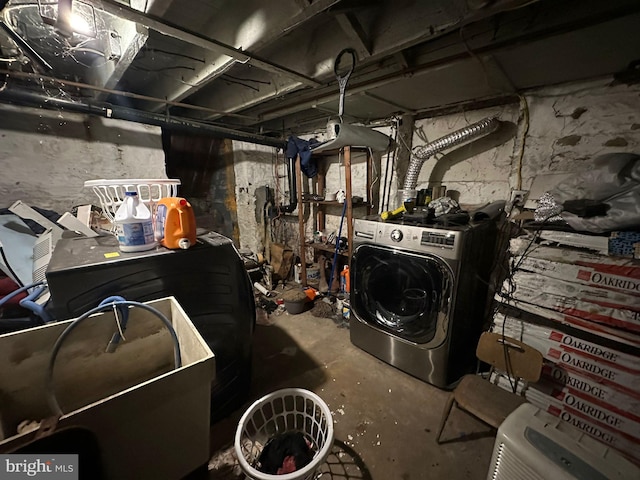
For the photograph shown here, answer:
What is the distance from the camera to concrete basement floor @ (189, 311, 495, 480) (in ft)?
4.08

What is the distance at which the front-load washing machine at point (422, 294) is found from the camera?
1.49m

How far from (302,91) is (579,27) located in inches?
66.7

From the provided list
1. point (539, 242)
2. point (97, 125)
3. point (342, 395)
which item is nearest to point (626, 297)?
point (539, 242)

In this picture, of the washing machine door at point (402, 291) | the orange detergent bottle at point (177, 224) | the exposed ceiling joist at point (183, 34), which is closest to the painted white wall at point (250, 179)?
the exposed ceiling joist at point (183, 34)

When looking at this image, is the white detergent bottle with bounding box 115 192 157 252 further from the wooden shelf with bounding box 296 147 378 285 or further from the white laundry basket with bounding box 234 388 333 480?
the wooden shelf with bounding box 296 147 378 285

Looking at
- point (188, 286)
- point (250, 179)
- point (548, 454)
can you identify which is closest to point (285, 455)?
point (188, 286)

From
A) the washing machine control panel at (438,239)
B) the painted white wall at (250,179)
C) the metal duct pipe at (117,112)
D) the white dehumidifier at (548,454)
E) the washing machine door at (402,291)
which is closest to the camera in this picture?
the white dehumidifier at (548,454)

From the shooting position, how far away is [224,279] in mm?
1224

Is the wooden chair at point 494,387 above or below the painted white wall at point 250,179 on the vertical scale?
below

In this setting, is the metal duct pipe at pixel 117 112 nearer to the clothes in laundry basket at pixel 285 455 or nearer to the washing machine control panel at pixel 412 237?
the washing machine control panel at pixel 412 237

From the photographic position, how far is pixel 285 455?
3.48 ft

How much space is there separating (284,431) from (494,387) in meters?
1.12

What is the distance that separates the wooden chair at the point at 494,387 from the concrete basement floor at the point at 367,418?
151mm

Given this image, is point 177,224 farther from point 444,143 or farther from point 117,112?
point 444,143
